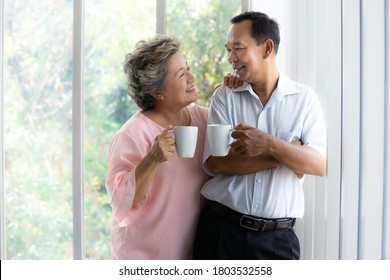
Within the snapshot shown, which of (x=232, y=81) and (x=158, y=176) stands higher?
(x=232, y=81)

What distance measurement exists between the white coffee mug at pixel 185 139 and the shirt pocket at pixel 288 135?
0.29 metres

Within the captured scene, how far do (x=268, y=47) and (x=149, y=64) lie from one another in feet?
1.36

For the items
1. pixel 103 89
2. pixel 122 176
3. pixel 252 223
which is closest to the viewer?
pixel 252 223

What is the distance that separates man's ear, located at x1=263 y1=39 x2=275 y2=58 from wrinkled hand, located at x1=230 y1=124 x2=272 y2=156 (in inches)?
11.6

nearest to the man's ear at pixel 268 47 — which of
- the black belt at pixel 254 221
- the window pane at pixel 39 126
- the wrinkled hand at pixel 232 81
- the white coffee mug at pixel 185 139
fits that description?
the wrinkled hand at pixel 232 81

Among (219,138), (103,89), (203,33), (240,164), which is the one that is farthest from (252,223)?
(103,89)

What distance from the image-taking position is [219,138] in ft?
5.06

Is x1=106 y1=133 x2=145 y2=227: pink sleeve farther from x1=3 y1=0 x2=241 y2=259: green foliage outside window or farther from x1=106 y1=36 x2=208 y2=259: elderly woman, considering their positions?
x1=3 y1=0 x2=241 y2=259: green foliage outside window

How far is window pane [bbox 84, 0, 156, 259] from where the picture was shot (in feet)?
7.14

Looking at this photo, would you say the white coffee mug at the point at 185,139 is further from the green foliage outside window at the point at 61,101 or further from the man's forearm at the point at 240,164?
the green foliage outside window at the point at 61,101

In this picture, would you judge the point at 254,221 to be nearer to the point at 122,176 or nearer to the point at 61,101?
the point at 122,176

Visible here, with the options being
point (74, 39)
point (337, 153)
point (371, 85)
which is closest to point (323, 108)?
point (337, 153)

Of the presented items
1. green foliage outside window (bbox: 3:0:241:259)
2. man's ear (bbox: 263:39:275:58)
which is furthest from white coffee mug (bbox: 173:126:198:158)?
green foliage outside window (bbox: 3:0:241:259)

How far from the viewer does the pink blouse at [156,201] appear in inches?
68.8
